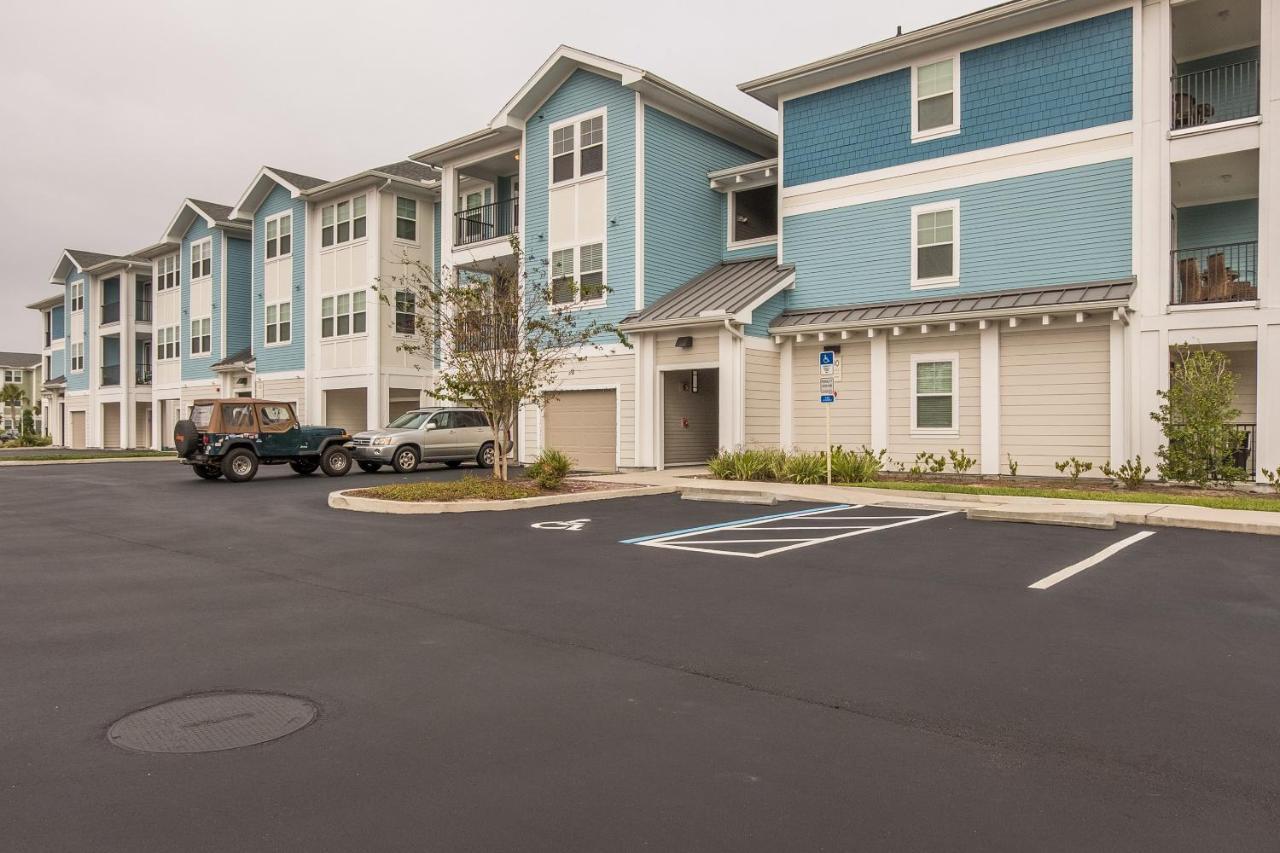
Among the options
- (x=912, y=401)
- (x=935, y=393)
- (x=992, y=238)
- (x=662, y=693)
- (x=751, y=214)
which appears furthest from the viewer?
(x=751, y=214)

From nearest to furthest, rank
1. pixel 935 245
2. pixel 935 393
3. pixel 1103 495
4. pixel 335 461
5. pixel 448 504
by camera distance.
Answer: pixel 448 504, pixel 1103 495, pixel 935 393, pixel 935 245, pixel 335 461

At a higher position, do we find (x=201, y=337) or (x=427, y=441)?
(x=201, y=337)

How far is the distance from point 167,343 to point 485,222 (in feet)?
77.4

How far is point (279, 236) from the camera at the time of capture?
115 feet

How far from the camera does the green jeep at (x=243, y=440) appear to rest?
2025 centimetres

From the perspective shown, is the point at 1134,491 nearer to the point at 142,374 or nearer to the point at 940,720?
the point at 940,720

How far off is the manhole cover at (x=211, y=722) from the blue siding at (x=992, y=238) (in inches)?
678

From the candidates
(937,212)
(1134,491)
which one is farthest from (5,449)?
(1134,491)

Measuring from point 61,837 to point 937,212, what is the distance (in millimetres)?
19471

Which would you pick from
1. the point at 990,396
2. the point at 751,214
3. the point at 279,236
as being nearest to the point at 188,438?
the point at 751,214

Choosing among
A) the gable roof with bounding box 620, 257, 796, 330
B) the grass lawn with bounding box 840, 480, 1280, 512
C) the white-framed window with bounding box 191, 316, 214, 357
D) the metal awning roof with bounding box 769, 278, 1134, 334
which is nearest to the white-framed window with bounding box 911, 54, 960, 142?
the metal awning roof with bounding box 769, 278, 1134, 334

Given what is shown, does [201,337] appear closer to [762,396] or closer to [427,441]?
[427,441]

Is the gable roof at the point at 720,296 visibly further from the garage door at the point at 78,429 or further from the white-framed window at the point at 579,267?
the garage door at the point at 78,429

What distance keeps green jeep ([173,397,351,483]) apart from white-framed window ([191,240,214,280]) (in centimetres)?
2211
